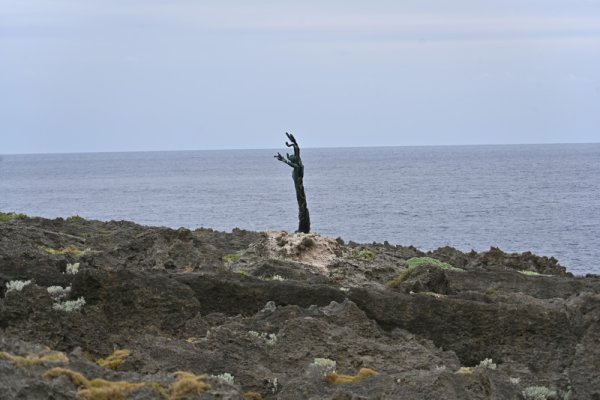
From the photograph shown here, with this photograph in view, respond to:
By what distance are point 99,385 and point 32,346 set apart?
1.83 metres

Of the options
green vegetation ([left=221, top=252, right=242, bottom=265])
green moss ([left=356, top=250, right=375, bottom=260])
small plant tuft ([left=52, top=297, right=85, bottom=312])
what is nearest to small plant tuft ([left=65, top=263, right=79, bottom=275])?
small plant tuft ([left=52, top=297, right=85, bottom=312])

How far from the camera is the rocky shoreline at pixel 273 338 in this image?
1280cm

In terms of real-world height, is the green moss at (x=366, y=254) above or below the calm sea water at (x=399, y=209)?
above

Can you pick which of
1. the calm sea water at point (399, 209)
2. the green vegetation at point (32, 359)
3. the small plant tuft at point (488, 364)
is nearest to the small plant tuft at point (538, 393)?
the small plant tuft at point (488, 364)

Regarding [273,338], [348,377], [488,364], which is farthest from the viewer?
[488,364]

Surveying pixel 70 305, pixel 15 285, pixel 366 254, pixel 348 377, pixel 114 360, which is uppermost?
pixel 15 285

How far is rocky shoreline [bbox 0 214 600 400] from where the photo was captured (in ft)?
42.0

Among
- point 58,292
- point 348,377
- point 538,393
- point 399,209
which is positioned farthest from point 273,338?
point 399,209

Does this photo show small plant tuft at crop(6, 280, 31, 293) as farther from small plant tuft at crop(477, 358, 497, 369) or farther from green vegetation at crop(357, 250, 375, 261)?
green vegetation at crop(357, 250, 375, 261)

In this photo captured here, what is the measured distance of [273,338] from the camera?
16.5 meters

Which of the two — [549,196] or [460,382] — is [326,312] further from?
[549,196]

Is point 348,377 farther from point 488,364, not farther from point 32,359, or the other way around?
point 32,359

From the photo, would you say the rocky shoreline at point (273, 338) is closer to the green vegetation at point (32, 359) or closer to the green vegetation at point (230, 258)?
the green vegetation at point (32, 359)

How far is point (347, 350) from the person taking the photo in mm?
16203
